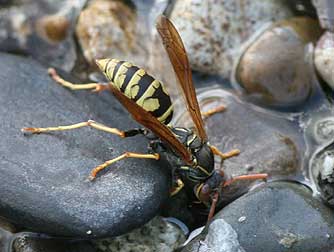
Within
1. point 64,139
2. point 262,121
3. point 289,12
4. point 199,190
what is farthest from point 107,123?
point 289,12

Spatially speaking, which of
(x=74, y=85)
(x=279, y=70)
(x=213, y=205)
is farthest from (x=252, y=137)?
(x=74, y=85)

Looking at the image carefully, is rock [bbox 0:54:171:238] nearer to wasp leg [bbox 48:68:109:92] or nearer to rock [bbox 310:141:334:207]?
wasp leg [bbox 48:68:109:92]

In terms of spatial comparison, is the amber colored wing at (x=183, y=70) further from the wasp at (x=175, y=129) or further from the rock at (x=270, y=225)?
the rock at (x=270, y=225)

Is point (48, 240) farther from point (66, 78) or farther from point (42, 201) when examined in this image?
point (66, 78)

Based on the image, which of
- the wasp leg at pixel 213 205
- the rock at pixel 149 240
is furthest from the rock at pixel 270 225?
the rock at pixel 149 240

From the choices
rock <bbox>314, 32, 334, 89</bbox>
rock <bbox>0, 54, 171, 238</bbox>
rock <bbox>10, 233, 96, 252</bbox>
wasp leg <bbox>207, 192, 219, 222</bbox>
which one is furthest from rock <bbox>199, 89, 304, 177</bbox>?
rock <bbox>10, 233, 96, 252</bbox>

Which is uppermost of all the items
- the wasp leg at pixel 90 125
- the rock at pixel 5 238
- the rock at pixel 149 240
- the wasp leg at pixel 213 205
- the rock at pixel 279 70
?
the rock at pixel 279 70

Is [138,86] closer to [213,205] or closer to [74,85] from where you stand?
[74,85]
